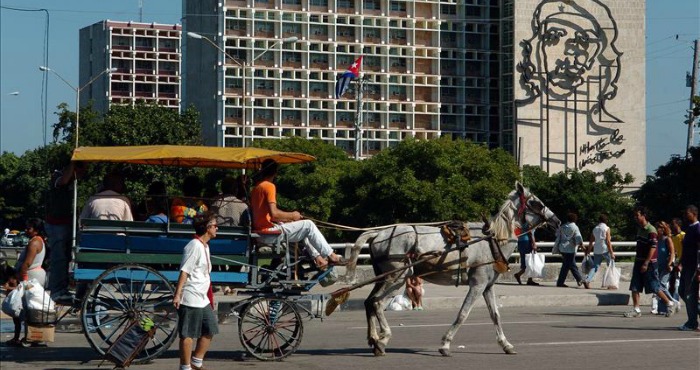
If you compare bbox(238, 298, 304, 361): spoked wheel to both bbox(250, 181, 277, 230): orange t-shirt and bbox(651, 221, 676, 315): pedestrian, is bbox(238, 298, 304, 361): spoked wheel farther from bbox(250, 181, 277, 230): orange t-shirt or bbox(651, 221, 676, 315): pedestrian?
bbox(651, 221, 676, 315): pedestrian

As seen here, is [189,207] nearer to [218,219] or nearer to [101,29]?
[218,219]

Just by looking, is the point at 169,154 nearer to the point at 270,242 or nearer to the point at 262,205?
the point at 262,205

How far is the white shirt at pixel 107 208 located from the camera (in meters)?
15.3

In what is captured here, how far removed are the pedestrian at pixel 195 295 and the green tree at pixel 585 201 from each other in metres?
64.4

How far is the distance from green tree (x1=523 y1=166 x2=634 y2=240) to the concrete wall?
33982mm

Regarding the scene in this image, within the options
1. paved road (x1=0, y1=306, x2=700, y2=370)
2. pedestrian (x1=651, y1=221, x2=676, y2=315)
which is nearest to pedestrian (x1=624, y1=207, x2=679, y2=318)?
pedestrian (x1=651, y1=221, x2=676, y2=315)

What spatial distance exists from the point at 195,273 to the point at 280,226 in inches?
84.1

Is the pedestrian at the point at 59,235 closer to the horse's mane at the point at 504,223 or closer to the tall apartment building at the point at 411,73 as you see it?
the horse's mane at the point at 504,223

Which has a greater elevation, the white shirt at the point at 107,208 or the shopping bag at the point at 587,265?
the white shirt at the point at 107,208

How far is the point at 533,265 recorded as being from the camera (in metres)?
30.2

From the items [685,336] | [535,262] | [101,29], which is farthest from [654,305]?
[101,29]

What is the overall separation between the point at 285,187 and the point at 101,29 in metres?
93.8

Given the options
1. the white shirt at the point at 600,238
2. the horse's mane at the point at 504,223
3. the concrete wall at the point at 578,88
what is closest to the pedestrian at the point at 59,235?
the horse's mane at the point at 504,223

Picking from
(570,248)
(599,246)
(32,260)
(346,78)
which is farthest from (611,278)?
(346,78)
